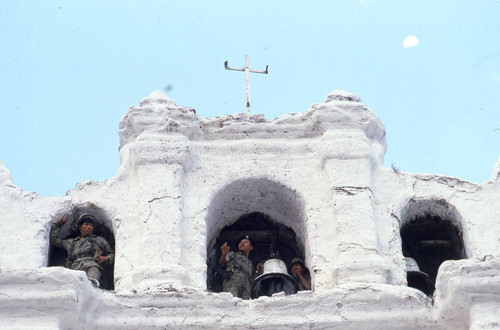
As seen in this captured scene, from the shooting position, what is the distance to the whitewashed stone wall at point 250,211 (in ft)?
54.9

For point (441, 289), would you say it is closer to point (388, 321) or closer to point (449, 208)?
point (388, 321)

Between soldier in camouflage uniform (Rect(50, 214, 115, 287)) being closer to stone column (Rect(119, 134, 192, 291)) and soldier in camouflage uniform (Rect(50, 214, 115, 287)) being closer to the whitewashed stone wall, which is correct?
the whitewashed stone wall

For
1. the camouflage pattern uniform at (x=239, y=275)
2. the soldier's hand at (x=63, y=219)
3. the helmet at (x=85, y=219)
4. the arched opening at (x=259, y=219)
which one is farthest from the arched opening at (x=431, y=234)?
the soldier's hand at (x=63, y=219)

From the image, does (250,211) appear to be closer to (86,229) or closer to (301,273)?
(301,273)

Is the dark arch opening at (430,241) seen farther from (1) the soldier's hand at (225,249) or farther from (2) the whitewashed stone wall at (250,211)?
(1) the soldier's hand at (225,249)

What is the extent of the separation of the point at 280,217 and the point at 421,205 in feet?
4.46

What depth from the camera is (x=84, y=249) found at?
1853cm

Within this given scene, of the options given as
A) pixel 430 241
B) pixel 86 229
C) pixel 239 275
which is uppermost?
pixel 86 229

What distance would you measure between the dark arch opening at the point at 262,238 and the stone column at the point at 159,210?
29.5 inches

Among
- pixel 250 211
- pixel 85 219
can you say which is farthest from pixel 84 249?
pixel 250 211

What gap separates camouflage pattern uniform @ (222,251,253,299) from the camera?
18.4 m

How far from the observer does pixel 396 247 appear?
18359 millimetres

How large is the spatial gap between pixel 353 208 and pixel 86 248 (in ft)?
8.15

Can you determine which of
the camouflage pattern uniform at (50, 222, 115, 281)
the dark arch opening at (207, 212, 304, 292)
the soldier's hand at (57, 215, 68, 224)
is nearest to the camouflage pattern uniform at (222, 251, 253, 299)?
the dark arch opening at (207, 212, 304, 292)
